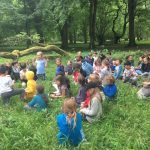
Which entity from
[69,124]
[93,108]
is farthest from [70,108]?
[93,108]

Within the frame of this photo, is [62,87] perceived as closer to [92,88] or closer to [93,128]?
[92,88]

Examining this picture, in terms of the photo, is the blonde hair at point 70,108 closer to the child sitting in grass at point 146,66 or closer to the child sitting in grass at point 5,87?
the child sitting in grass at point 5,87

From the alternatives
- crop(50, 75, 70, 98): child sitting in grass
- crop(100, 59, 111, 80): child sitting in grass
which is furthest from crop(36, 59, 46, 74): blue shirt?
crop(50, 75, 70, 98): child sitting in grass

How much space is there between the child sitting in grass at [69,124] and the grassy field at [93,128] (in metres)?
0.18

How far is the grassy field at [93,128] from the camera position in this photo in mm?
7332

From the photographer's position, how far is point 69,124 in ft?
23.6

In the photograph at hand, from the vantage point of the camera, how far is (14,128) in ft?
26.7

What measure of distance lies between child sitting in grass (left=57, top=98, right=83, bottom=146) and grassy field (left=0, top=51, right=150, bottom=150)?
0.18 m

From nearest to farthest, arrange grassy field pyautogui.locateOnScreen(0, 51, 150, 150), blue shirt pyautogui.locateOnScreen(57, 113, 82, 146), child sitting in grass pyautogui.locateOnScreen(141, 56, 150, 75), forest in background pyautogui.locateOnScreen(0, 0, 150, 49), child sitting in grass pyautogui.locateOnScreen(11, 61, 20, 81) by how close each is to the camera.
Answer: blue shirt pyautogui.locateOnScreen(57, 113, 82, 146) → grassy field pyautogui.locateOnScreen(0, 51, 150, 150) → child sitting in grass pyautogui.locateOnScreen(11, 61, 20, 81) → child sitting in grass pyautogui.locateOnScreen(141, 56, 150, 75) → forest in background pyautogui.locateOnScreen(0, 0, 150, 49)

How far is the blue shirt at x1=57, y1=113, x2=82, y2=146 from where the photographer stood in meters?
7.15

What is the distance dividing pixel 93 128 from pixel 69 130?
135 centimetres

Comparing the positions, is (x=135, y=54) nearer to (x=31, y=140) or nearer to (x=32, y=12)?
(x=31, y=140)

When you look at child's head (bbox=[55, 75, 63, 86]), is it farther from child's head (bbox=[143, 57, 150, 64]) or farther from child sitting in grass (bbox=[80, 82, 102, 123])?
child's head (bbox=[143, 57, 150, 64])

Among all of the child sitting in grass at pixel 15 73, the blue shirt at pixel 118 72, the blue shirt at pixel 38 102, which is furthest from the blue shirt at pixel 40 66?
the blue shirt at pixel 38 102
